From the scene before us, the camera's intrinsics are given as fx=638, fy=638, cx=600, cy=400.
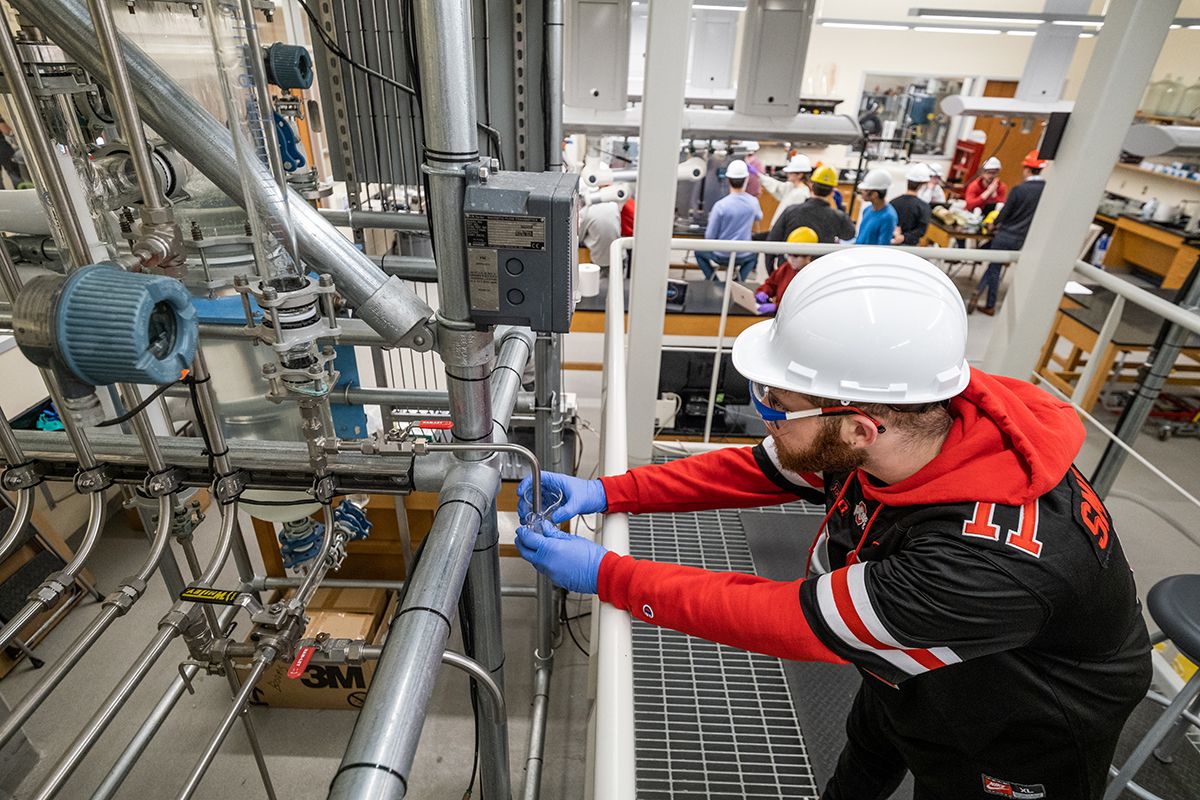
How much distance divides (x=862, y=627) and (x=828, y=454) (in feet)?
0.98

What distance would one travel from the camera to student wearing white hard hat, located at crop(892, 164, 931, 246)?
6.30 meters

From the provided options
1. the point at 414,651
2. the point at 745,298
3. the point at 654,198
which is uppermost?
the point at 654,198

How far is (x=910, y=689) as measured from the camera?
1264mm

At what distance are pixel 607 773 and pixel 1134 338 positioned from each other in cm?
474

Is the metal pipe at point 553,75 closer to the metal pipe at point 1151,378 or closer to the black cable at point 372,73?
the black cable at point 372,73

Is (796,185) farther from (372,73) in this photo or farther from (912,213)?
(372,73)

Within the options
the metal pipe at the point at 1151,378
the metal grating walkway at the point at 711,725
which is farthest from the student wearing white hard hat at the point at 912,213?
the metal grating walkway at the point at 711,725

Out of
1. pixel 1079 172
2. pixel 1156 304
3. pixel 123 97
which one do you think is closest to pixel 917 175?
pixel 1079 172

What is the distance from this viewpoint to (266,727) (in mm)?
2492

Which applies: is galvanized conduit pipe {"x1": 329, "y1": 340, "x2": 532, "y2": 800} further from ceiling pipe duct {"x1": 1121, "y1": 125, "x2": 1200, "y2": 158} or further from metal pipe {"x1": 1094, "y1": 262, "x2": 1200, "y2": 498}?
ceiling pipe duct {"x1": 1121, "y1": 125, "x2": 1200, "y2": 158}

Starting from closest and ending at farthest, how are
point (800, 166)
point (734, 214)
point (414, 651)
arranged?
point (414, 651), point (734, 214), point (800, 166)

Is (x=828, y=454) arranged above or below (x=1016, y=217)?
above

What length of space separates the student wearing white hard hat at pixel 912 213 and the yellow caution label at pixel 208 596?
6.46 meters

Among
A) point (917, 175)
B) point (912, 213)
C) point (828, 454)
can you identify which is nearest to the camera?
point (828, 454)
